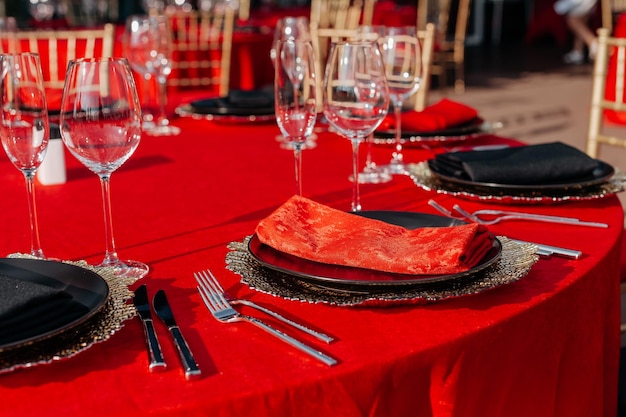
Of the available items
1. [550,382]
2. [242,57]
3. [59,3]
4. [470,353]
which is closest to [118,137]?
[470,353]

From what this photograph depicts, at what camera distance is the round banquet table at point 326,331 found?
27.1 inches

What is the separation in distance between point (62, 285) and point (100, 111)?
7.8 inches

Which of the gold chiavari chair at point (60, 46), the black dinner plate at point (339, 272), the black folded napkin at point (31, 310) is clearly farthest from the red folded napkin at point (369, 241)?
the gold chiavari chair at point (60, 46)

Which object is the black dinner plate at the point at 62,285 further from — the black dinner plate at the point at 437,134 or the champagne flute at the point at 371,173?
the black dinner plate at the point at 437,134

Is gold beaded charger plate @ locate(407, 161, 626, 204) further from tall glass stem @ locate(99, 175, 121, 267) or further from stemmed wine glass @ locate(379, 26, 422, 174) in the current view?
tall glass stem @ locate(99, 175, 121, 267)

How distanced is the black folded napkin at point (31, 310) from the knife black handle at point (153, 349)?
0.06 m

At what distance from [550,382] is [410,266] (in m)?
0.22

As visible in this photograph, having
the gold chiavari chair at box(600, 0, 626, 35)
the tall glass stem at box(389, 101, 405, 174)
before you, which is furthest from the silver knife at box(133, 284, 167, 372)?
the gold chiavari chair at box(600, 0, 626, 35)

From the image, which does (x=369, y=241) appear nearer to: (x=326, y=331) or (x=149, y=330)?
(x=326, y=331)

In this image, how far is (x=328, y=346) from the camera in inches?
29.9

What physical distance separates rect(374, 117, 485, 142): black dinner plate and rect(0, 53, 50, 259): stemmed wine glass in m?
0.88

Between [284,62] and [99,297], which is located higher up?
[284,62]

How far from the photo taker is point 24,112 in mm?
973

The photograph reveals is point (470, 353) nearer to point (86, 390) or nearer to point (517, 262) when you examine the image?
point (517, 262)
